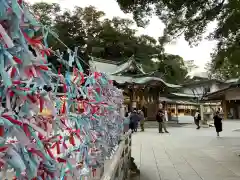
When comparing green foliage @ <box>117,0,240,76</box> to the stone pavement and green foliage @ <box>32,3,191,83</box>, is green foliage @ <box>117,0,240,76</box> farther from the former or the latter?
green foliage @ <box>32,3,191,83</box>

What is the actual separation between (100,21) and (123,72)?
13.0 meters

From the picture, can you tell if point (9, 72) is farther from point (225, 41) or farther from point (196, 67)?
point (196, 67)

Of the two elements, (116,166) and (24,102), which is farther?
(116,166)

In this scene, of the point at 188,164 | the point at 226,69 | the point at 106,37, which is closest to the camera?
the point at 188,164

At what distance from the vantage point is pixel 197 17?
817 centimetres

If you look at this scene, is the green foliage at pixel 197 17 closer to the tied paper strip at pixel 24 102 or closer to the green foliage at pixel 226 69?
the green foliage at pixel 226 69

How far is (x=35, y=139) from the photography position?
1.17m

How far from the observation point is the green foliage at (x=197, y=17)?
7605 millimetres

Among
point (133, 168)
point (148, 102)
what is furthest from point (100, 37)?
point (133, 168)

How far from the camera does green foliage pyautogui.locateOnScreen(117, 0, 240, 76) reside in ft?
25.0

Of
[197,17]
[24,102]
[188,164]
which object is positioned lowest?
[188,164]

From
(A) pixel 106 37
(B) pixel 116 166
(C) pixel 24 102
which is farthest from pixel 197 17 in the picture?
(A) pixel 106 37

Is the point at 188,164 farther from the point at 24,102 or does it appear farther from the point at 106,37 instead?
the point at 106,37

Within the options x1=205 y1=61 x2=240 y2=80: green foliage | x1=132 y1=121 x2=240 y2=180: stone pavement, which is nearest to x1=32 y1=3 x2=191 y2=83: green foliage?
x1=205 y1=61 x2=240 y2=80: green foliage
